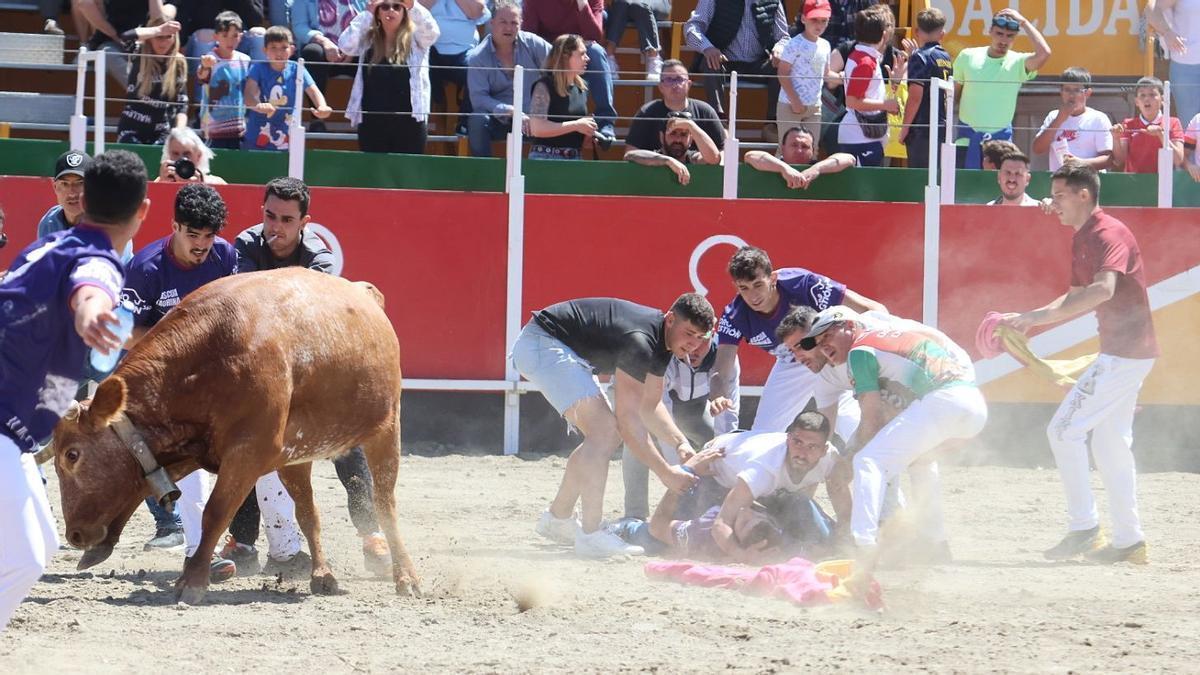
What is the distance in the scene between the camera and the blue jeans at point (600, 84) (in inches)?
526

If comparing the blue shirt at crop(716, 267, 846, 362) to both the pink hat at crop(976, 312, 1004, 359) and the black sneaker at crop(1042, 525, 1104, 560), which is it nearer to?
the pink hat at crop(976, 312, 1004, 359)

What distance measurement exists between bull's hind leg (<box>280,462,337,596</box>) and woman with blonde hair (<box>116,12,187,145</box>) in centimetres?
571

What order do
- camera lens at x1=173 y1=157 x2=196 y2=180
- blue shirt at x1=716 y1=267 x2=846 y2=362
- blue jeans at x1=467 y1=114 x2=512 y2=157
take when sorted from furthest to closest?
1. blue jeans at x1=467 y1=114 x2=512 y2=157
2. camera lens at x1=173 y1=157 x2=196 y2=180
3. blue shirt at x1=716 y1=267 x2=846 y2=362

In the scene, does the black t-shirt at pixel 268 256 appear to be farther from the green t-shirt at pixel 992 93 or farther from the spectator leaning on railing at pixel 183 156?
the green t-shirt at pixel 992 93

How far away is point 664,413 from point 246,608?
270 cm

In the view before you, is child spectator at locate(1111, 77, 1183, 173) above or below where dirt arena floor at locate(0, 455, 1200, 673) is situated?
above

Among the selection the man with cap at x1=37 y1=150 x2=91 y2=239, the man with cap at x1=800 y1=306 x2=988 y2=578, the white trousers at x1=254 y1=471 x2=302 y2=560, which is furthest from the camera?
the man with cap at x1=37 y1=150 x2=91 y2=239

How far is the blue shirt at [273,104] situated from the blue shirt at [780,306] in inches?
193

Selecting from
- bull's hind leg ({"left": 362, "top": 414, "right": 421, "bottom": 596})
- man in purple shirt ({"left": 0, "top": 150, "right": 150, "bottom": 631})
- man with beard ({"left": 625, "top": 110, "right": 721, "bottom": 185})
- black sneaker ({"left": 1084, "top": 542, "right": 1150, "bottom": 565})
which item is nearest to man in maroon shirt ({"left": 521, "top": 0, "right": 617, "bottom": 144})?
man with beard ({"left": 625, "top": 110, "right": 721, "bottom": 185})

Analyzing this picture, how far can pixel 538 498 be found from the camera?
10.9 m

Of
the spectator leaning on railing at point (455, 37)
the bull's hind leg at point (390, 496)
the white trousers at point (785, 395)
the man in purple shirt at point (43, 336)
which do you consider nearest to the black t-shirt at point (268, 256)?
the bull's hind leg at point (390, 496)

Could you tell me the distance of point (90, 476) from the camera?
21.1 feet

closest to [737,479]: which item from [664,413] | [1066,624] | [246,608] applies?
[664,413]

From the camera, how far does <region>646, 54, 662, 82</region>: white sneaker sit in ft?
48.1
